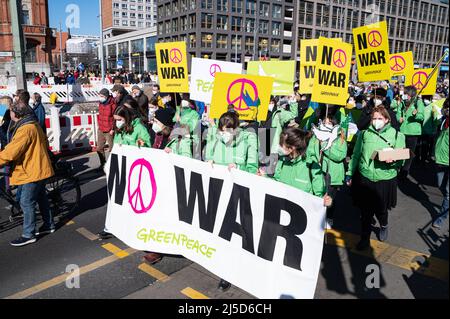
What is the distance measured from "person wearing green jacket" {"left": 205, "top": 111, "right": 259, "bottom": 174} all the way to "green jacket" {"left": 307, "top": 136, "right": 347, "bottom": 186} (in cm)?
94

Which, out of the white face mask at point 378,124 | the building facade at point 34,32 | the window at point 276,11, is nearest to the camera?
the white face mask at point 378,124

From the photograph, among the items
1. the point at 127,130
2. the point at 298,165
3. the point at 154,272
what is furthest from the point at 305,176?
the point at 127,130

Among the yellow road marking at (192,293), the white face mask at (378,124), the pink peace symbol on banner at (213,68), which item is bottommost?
the yellow road marking at (192,293)

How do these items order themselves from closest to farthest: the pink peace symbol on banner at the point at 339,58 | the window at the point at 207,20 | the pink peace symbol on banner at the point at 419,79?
1. the pink peace symbol on banner at the point at 339,58
2. the pink peace symbol on banner at the point at 419,79
3. the window at the point at 207,20

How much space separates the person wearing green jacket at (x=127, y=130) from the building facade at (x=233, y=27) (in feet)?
204

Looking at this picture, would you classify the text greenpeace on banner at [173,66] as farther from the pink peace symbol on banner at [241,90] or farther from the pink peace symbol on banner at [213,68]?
the pink peace symbol on banner at [241,90]

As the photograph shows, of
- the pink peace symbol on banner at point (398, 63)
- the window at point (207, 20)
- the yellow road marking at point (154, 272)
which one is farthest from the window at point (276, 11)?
the yellow road marking at point (154, 272)

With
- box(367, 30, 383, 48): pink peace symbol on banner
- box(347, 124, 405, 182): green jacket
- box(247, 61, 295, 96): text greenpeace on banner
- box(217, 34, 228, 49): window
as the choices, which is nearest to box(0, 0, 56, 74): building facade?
box(217, 34, 228, 49): window

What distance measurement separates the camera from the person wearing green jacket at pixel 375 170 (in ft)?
15.1

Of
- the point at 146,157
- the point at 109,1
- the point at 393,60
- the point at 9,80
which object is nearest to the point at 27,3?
the point at 9,80

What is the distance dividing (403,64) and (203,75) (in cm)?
671

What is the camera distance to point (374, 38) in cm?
713

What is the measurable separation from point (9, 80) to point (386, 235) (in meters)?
21.9

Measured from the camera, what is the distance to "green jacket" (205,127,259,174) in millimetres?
4359
